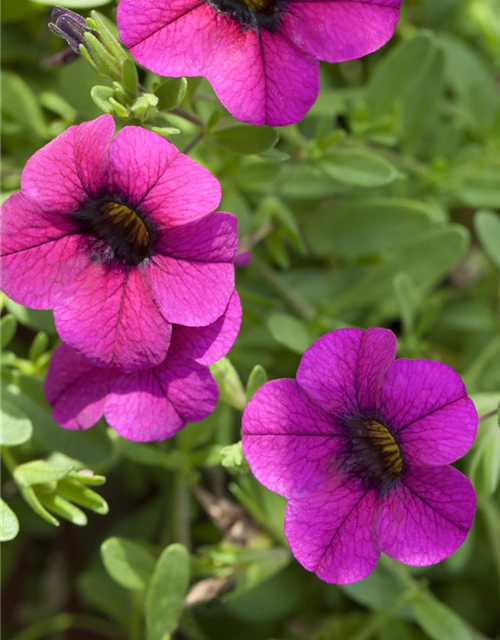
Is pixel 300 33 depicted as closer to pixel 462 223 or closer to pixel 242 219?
pixel 242 219

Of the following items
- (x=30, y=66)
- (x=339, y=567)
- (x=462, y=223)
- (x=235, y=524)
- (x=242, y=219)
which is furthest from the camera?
(x=462, y=223)

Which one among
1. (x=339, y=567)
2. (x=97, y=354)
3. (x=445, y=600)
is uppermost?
(x=97, y=354)

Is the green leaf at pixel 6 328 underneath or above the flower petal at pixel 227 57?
underneath

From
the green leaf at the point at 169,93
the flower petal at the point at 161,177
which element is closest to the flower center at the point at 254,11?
the green leaf at the point at 169,93

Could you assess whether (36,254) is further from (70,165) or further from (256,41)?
(256,41)

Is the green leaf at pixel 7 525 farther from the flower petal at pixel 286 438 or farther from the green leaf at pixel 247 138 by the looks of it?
the green leaf at pixel 247 138

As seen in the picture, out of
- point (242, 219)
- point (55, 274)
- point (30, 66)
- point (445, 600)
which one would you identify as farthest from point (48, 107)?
point (445, 600)

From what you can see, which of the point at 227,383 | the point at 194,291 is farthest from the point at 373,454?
the point at 194,291
